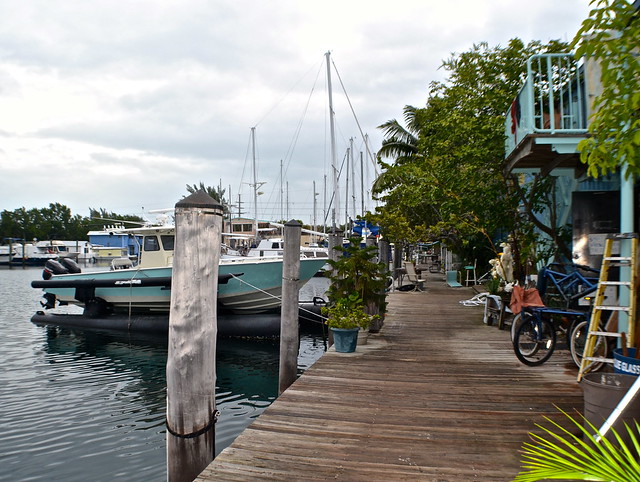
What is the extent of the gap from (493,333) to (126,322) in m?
12.1

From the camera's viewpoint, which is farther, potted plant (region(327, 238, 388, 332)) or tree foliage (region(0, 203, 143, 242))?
tree foliage (region(0, 203, 143, 242))

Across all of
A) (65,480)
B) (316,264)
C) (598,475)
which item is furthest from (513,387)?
(316,264)

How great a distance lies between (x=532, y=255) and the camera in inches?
445

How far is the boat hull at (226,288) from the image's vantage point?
14812 millimetres

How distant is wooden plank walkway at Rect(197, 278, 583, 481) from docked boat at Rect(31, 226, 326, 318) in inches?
301

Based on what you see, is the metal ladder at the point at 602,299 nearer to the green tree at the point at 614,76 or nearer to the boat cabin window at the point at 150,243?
the green tree at the point at 614,76

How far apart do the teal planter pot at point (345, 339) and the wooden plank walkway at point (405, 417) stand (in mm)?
147

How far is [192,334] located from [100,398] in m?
7.49

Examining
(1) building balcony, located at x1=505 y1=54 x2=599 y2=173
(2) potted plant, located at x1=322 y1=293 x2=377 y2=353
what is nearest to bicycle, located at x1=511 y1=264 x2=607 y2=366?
(1) building balcony, located at x1=505 y1=54 x2=599 y2=173

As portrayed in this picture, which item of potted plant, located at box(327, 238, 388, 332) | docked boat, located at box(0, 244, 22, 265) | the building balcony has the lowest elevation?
docked boat, located at box(0, 244, 22, 265)

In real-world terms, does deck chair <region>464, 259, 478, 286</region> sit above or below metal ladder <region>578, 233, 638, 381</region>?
below

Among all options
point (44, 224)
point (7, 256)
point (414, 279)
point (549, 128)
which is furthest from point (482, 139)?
point (44, 224)

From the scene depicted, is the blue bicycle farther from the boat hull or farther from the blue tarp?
the blue tarp

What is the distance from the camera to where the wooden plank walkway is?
11.1ft
